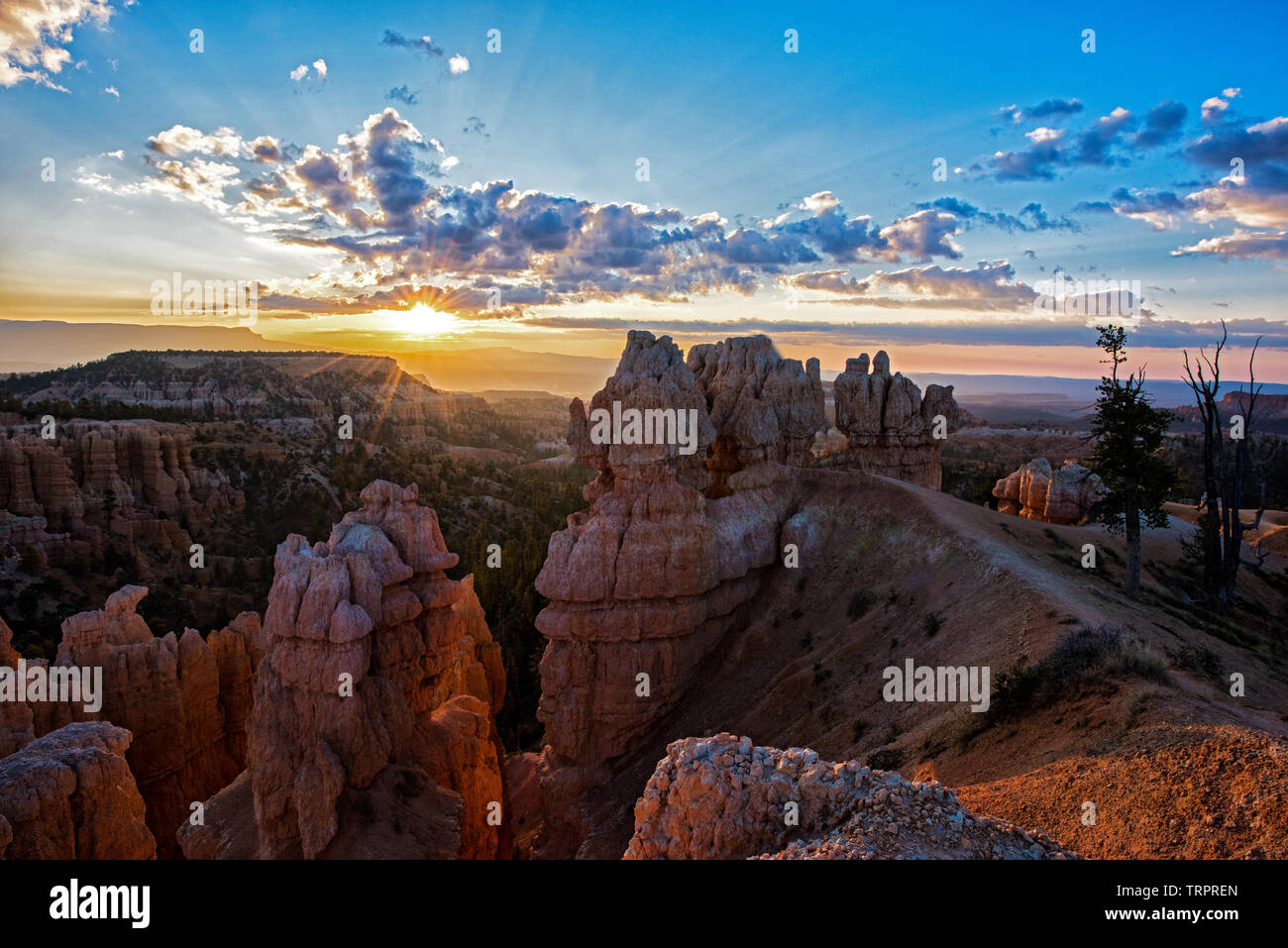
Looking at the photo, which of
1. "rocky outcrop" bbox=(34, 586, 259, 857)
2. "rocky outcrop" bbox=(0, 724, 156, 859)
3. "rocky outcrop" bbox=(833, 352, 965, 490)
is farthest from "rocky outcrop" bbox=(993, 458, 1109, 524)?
"rocky outcrop" bbox=(0, 724, 156, 859)

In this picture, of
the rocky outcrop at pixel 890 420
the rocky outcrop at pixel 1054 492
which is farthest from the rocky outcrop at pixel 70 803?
the rocky outcrop at pixel 1054 492

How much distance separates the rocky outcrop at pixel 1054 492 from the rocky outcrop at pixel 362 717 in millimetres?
29975

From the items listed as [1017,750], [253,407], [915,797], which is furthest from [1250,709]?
[253,407]

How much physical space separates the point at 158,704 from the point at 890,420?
1403 inches

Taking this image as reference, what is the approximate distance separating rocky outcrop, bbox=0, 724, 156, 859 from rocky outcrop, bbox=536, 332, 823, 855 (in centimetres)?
1200

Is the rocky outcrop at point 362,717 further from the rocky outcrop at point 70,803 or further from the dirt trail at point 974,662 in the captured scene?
the dirt trail at point 974,662

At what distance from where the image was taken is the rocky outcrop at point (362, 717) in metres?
18.1

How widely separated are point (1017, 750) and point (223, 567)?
51.6 m

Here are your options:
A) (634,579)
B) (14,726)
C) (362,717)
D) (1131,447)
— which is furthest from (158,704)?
(1131,447)

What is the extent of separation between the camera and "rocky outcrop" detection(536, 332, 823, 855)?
79.8 ft

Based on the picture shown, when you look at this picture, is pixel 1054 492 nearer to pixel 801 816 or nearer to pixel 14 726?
pixel 801 816

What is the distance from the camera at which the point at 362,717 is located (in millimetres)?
19203

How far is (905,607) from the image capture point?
22875mm
